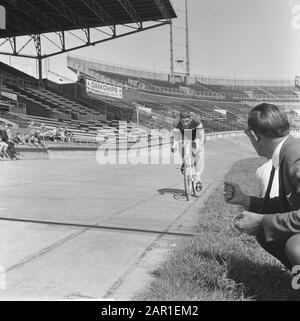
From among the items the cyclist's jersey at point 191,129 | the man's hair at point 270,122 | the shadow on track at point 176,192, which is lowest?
the shadow on track at point 176,192

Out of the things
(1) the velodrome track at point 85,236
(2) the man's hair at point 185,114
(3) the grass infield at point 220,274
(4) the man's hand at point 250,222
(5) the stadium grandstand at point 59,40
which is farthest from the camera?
(5) the stadium grandstand at point 59,40

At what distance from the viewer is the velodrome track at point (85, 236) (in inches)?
138

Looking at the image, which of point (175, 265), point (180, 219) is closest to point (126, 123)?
point (180, 219)

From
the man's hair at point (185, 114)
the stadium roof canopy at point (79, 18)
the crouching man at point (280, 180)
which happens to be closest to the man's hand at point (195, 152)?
the man's hair at point (185, 114)

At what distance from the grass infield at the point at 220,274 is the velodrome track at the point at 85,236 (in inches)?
9.3

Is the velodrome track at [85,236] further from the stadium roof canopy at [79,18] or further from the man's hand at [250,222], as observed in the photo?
the stadium roof canopy at [79,18]

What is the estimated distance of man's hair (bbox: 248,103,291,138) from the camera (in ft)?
9.32

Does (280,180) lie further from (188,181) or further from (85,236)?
(188,181)

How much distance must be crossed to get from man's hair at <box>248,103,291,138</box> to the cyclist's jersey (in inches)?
243

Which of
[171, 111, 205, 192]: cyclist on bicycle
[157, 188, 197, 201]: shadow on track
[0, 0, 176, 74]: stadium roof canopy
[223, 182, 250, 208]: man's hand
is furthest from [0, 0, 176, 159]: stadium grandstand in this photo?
[223, 182, 250, 208]: man's hand

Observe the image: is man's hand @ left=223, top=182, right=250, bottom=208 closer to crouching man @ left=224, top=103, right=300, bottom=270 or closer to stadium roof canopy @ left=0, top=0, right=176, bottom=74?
crouching man @ left=224, top=103, right=300, bottom=270

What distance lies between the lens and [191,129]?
910 centimetres

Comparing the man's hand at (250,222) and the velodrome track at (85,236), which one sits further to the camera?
the velodrome track at (85,236)
